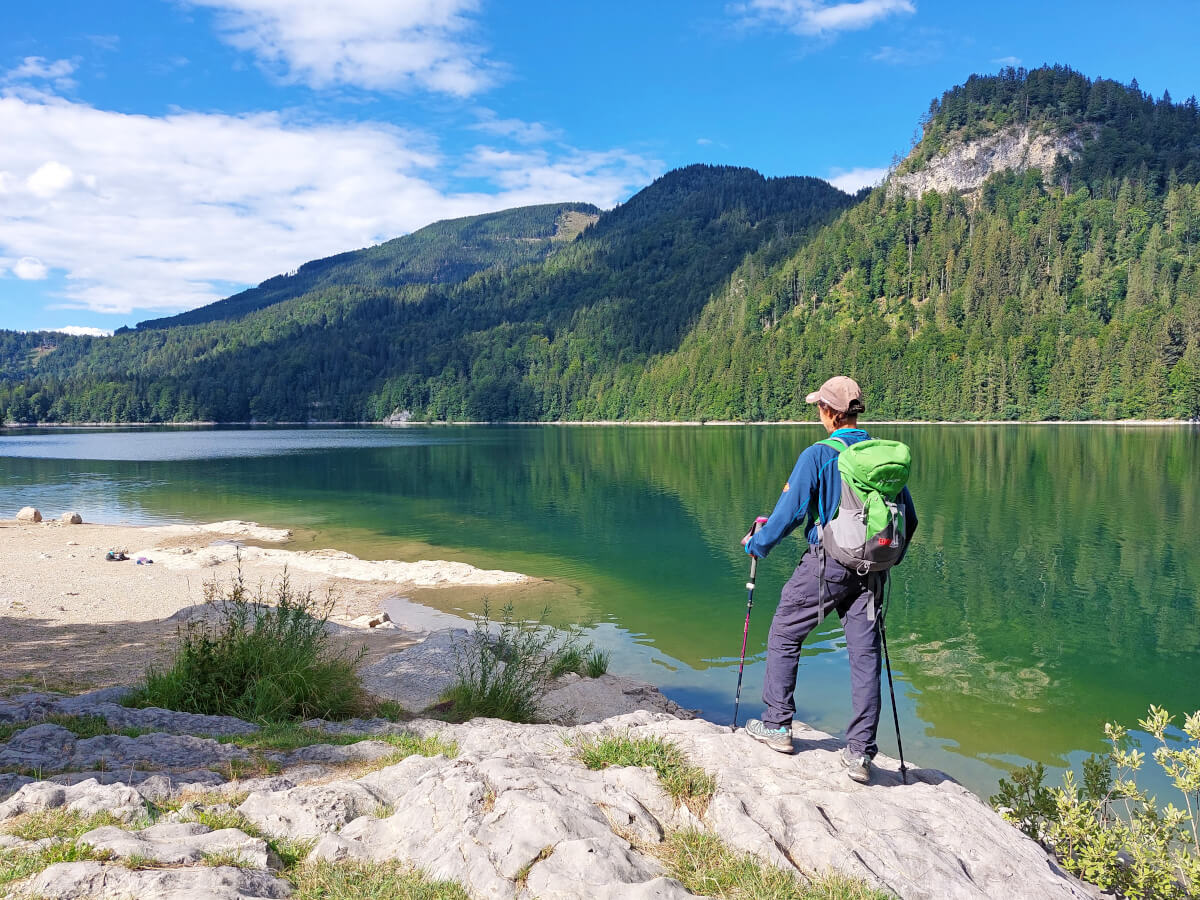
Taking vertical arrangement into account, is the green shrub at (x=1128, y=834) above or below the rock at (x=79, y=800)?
below

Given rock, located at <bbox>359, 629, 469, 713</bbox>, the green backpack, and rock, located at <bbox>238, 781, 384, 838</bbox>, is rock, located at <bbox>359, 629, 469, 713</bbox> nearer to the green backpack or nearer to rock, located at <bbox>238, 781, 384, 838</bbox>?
rock, located at <bbox>238, 781, 384, 838</bbox>

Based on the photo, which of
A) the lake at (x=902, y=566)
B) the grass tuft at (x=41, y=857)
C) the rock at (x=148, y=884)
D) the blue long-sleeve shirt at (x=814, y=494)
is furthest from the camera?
the lake at (x=902, y=566)

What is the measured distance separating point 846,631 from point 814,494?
1.16 m

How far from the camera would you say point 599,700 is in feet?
36.0

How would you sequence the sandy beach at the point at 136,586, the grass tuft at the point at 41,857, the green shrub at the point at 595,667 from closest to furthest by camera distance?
the grass tuft at the point at 41,857
the sandy beach at the point at 136,586
the green shrub at the point at 595,667

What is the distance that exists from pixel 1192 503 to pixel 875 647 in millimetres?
37952

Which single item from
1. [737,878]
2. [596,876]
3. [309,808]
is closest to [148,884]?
[309,808]

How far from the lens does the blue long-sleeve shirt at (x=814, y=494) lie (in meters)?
5.78

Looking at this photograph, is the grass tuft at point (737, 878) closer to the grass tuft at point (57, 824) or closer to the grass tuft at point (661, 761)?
the grass tuft at point (661, 761)

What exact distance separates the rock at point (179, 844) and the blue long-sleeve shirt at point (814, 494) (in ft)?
13.3

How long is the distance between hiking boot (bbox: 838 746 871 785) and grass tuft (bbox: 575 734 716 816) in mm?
1302

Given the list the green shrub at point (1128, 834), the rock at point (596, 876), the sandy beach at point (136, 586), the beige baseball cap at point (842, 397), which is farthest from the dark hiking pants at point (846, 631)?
the sandy beach at point (136, 586)

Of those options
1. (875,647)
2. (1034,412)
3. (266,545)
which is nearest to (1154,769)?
(875,647)

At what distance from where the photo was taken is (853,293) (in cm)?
19038
